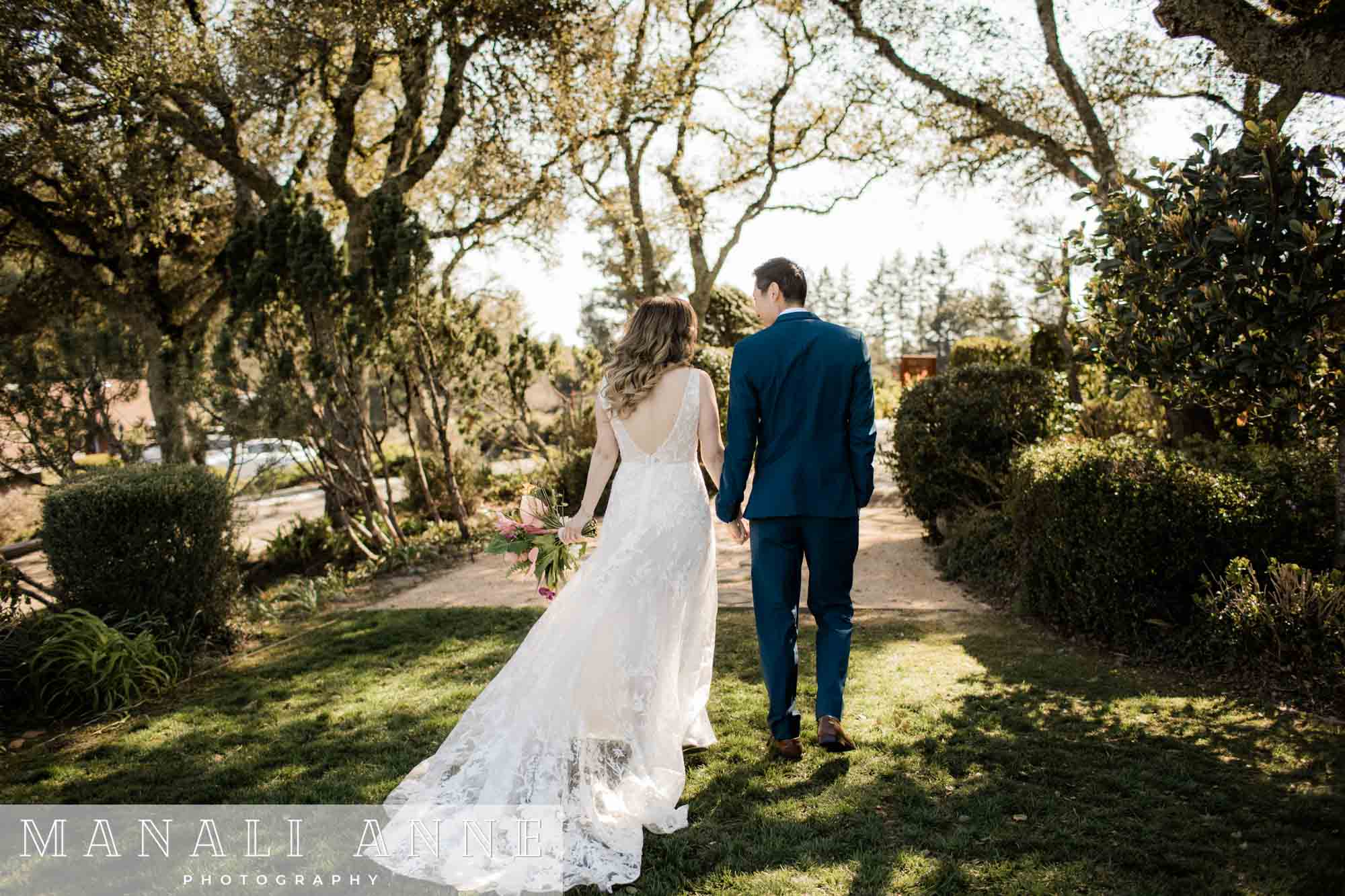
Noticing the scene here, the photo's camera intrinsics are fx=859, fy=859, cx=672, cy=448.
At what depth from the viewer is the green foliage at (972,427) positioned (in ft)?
26.9

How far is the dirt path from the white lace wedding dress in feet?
10.7

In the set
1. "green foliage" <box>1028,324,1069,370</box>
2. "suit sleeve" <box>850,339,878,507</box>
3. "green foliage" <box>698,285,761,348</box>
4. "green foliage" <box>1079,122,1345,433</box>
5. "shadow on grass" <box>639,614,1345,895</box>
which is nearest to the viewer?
"shadow on grass" <box>639,614,1345,895</box>

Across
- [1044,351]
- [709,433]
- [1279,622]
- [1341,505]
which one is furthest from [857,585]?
[1044,351]

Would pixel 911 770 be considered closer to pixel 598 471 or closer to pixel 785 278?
pixel 598 471

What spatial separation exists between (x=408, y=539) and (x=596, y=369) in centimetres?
450

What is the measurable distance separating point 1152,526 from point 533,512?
368cm

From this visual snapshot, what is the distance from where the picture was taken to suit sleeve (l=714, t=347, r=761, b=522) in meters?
3.79

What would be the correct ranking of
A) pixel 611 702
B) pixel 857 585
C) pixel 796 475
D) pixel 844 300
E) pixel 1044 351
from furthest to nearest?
pixel 844 300 < pixel 1044 351 < pixel 857 585 < pixel 796 475 < pixel 611 702

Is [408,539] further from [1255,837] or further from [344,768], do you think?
[1255,837]

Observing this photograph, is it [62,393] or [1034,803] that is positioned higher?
[62,393]

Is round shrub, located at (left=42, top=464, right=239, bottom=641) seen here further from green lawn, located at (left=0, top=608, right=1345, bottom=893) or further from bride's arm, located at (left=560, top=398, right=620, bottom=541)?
bride's arm, located at (left=560, top=398, right=620, bottom=541)

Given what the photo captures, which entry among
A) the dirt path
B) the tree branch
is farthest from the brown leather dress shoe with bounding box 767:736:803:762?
the tree branch

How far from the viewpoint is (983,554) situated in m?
7.39

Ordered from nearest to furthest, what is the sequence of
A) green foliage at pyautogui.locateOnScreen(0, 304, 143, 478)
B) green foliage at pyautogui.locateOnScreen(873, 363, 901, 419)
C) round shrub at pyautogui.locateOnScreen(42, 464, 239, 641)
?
1. round shrub at pyautogui.locateOnScreen(42, 464, 239, 641)
2. green foliage at pyautogui.locateOnScreen(0, 304, 143, 478)
3. green foliage at pyautogui.locateOnScreen(873, 363, 901, 419)
